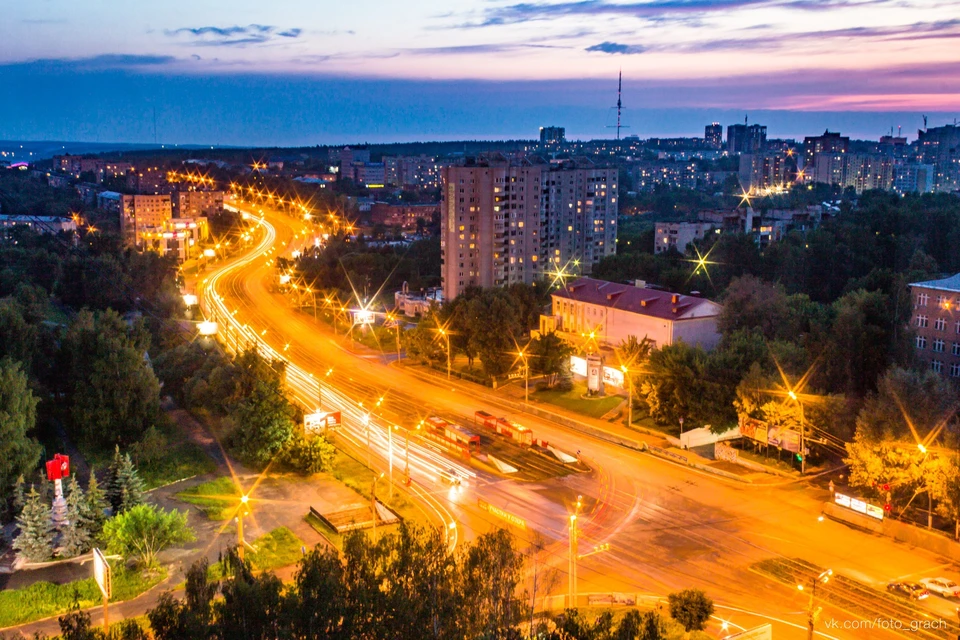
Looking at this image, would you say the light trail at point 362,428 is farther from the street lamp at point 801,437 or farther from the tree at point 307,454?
the street lamp at point 801,437

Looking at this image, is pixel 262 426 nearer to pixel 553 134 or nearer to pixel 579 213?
pixel 579 213

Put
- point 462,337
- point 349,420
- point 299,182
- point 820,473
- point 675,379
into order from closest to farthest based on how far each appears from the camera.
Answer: point 820,473, point 675,379, point 349,420, point 462,337, point 299,182

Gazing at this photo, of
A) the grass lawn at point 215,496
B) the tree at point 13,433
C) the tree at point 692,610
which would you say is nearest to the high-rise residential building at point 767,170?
the grass lawn at point 215,496

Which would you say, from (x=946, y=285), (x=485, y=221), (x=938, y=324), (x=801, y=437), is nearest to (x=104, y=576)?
(x=801, y=437)

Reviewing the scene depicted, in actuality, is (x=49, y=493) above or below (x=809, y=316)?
below

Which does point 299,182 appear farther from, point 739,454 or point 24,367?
point 739,454

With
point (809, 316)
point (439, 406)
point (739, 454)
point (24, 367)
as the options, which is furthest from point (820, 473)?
point (24, 367)
